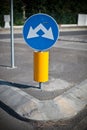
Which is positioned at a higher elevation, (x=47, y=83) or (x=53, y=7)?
(x=53, y=7)

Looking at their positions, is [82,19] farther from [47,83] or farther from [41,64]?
[41,64]

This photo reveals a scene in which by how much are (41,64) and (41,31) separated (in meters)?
0.74

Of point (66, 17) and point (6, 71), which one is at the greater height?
point (66, 17)

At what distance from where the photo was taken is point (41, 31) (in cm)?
533

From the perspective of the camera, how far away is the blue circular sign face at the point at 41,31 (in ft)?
17.3

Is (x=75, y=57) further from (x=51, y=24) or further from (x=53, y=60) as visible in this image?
(x=51, y=24)

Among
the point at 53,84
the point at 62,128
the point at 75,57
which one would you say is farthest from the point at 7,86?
the point at 75,57

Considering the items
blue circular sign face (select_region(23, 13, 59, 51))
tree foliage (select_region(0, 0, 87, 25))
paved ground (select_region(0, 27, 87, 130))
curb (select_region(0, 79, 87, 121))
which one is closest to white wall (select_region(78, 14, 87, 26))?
tree foliage (select_region(0, 0, 87, 25))

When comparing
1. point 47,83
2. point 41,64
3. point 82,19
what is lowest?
point 47,83

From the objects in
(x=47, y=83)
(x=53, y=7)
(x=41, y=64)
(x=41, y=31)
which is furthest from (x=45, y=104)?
(x=53, y=7)

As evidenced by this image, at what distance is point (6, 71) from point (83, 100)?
122 inches

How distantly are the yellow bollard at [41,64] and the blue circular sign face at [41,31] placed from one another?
0.48ft

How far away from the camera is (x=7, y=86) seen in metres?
6.07

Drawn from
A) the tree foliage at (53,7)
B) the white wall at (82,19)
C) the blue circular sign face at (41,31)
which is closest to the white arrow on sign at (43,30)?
the blue circular sign face at (41,31)
